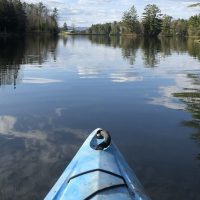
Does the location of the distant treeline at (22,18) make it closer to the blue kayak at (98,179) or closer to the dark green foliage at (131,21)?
the dark green foliage at (131,21)

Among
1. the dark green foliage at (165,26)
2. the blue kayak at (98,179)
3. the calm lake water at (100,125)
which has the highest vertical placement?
the dark green foliage at (165,26)

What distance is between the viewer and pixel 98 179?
485 centimetres

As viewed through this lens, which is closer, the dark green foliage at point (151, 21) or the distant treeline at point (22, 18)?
the distant treeline at point (22, 18)

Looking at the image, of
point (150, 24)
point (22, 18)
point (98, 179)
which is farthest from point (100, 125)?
point (150, 24)

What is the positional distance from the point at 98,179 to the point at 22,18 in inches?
3975

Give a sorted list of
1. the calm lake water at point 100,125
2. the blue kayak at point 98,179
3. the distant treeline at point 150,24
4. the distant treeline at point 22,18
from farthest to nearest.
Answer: the distant treeline at point 150,24 → the distant treeline at point 22,18 → the calm lake water at point 100,125 → the blue kayak at point 98,179

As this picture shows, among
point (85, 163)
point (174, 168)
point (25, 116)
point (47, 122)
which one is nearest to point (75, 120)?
point (47, 122)

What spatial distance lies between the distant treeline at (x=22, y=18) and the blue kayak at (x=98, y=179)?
82493 millimetres

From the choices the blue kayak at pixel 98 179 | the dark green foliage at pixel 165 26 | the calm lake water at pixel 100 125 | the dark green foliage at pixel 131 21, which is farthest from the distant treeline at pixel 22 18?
the blue kayak at pixel 98 179

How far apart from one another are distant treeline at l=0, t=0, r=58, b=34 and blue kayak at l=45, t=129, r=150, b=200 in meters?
82.5

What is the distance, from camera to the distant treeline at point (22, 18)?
286ft

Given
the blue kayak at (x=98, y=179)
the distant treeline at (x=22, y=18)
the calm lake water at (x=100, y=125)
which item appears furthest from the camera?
the distant treeline at (x=22, y=18)

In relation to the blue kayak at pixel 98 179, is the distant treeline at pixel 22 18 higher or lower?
higher

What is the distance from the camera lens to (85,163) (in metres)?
5.48
